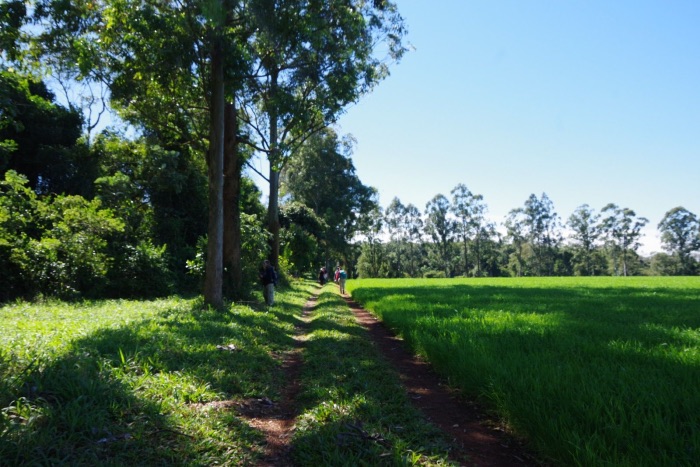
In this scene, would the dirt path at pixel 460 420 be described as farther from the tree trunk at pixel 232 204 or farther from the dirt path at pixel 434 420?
the tree trunk at pixel 232 204

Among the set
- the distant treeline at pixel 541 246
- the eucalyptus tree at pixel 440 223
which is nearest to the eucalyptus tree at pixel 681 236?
the distant treeline at pixel 541 246

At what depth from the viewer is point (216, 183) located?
997 cm

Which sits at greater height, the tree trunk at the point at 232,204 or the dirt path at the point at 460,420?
the tree trunk at the point at 232,204

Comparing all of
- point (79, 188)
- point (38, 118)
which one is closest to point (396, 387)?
point (79, 188)

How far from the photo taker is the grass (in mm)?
2904

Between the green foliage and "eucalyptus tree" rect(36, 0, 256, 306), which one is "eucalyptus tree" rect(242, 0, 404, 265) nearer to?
"eucalyptus tree" rect(36, 0, 256, 306)

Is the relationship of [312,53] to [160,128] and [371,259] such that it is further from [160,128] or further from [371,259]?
[371,259]

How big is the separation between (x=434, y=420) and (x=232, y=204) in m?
10.2

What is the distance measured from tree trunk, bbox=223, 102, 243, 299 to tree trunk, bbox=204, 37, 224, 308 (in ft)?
6.72

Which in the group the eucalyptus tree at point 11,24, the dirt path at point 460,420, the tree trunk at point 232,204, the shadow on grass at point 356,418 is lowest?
the dirt path at point 460,420

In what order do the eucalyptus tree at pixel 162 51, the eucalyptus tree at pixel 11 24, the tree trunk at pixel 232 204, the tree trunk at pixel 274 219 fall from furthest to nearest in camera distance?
the tree trunk at pixel 274 219 → the tree trunk at pixel 232 204 → the eucalyptus tree at pixel 162 51 → the eucalyptus tree at pixel 11 24

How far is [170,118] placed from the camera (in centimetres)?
1235

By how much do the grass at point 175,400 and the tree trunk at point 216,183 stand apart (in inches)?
119

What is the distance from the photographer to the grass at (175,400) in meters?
2.90
